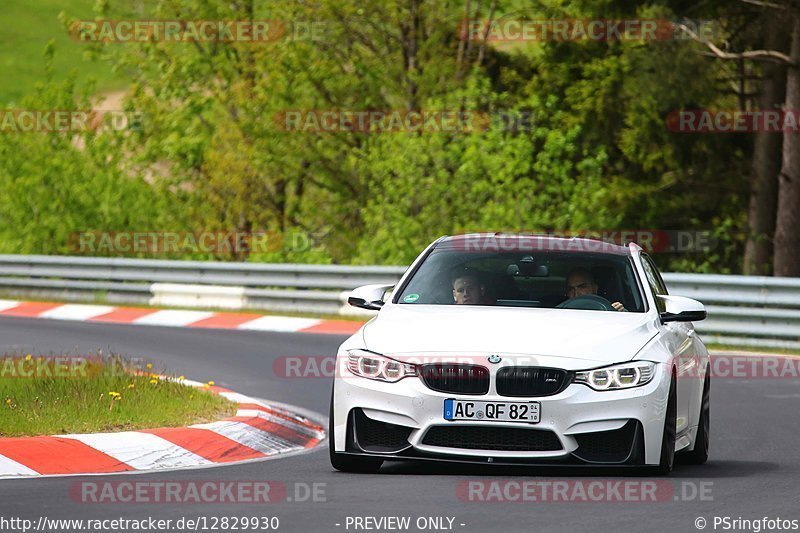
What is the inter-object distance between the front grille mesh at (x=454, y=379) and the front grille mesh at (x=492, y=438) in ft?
0.67

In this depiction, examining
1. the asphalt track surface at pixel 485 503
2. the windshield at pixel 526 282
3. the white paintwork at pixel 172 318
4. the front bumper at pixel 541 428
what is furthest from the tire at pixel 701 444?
the white paintwork at pixel 172 318

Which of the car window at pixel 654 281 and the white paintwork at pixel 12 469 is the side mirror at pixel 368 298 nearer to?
the car window at pixel 654 281

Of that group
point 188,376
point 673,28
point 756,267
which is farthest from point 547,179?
point 188,376

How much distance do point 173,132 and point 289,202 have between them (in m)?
5.48

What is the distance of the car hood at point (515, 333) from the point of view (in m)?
9.14

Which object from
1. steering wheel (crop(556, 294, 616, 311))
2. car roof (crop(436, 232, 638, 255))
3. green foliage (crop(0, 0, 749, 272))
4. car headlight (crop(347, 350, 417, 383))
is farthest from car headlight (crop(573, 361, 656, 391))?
green foliage (crop(0, 0, 749, 272))

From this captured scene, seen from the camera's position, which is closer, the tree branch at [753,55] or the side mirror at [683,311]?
the side mirror at [683,311]

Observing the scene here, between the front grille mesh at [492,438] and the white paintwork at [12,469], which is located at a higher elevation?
the front grille mesh at [492,438]

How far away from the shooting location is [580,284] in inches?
415

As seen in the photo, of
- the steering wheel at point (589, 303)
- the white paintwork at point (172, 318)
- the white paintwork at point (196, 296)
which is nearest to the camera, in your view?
the steering wheel at point (589, 303)

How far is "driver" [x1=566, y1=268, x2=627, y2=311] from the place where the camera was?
34.5 feet

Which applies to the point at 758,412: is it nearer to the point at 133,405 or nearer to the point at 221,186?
the point at 133,405

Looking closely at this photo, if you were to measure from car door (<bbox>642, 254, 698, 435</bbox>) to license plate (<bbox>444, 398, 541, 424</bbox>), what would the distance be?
107cm

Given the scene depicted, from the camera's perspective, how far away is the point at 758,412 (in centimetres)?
1427
